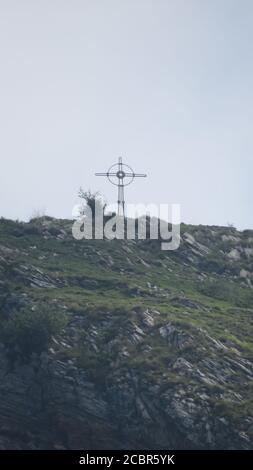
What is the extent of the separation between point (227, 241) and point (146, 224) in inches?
470

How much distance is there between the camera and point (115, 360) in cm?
10625

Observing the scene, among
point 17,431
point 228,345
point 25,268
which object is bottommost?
point 17,431

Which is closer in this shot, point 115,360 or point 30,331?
point 115,360

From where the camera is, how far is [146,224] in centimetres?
15450

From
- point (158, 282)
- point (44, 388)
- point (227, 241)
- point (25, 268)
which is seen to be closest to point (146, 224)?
point (227, 241)

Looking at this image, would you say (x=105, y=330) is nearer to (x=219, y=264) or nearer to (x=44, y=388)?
(x=44, y=388)

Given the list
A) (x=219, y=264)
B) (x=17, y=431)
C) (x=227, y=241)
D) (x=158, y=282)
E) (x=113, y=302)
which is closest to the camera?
(x=17, y=431)

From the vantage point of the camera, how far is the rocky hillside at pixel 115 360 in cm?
9806

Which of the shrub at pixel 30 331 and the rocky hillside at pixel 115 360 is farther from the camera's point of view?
the shrub at pixel 30 331

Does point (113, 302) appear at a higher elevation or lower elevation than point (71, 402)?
higher

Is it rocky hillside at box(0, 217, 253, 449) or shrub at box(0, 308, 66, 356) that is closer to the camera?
rocky hillside at box(0, 217, 253, 449)

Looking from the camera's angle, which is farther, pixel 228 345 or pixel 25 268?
pixel 25 268

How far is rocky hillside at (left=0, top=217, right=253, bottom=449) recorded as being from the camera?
3861 inches

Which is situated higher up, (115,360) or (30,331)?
(30,331)
